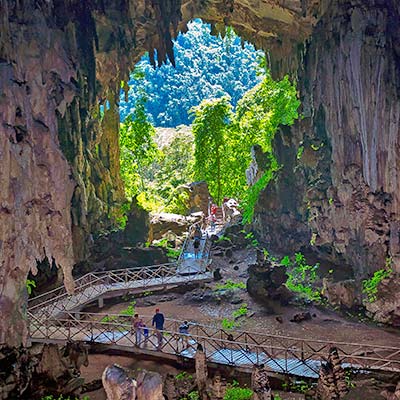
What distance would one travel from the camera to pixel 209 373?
504 inches

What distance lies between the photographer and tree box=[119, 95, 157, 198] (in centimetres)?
3414

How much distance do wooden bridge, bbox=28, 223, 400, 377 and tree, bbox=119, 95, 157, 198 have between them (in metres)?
14.4

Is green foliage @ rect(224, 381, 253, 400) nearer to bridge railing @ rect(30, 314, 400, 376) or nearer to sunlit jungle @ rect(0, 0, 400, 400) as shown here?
sunlit jungle @ rect(0, 0, 400, 400)

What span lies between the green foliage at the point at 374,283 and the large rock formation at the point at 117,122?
0.45 metres

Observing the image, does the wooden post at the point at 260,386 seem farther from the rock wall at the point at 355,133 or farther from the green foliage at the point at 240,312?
the rock wall at the point at 355,133

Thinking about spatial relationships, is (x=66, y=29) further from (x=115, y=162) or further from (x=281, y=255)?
(x=281, y=255)

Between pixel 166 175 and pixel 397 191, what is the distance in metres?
31.2

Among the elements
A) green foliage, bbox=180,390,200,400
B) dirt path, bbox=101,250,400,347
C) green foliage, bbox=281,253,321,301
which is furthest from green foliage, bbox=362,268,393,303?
green foliage, bbox=180,390,200,400

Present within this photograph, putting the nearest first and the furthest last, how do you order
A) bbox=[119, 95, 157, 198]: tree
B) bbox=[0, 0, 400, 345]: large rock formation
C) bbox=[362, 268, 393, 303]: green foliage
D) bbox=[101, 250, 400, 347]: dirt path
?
bbox=[0, 0, 400, 345]: large rock formation → bbox=[101, 250, 400, 347]: dirt path → bbox=[362, 268, 393, 303]: green foliage → bbox=[119, 95, 157, 198]: tree

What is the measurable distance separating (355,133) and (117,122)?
42.5ft

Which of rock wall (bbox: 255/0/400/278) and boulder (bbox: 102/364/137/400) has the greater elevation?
rock wall (bbox: 255/0/400/278)

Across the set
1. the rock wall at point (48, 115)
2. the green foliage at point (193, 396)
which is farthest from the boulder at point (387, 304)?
the rock wall at point (48, 115)

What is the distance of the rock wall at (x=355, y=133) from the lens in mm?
17781

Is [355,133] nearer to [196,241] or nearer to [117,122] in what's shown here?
[196,241]
